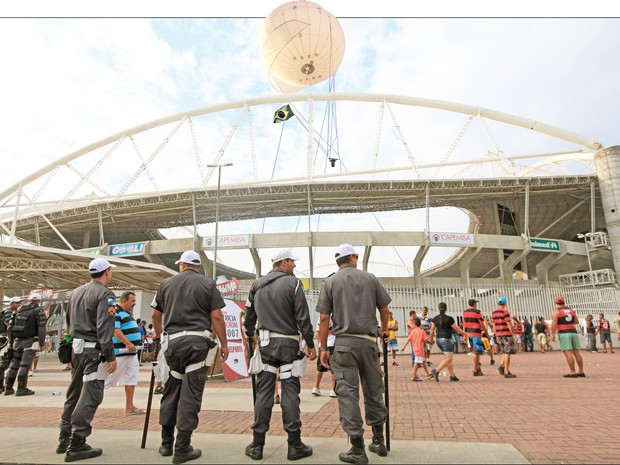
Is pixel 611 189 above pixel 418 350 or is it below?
above

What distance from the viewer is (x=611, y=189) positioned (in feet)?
122

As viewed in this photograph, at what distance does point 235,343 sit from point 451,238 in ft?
104

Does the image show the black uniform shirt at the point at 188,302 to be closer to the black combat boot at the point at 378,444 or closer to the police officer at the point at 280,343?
the police officer at the point at 280,343

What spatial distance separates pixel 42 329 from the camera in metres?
8.41

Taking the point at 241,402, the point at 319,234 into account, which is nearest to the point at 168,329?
the point at 241,402

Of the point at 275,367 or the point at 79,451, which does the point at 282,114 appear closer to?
the point at 275,367

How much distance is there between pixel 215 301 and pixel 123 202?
4185 centimetres

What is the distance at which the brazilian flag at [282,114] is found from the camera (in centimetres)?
4134

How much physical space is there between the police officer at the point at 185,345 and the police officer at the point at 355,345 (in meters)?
1.07

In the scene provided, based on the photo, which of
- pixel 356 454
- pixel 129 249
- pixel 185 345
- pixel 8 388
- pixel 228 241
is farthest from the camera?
pixel 129 249

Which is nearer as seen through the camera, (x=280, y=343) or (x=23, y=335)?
(x=280, y=343)

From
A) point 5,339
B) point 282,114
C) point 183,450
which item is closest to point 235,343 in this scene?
point 5,339

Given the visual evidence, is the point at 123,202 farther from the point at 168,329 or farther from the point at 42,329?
the point at 168,329

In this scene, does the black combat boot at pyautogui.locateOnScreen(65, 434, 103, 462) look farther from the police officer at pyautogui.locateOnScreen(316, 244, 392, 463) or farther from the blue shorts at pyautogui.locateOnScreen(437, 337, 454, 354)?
the blue shorts at pyautogui.locateOnScreen(437, 337, 454, 354)
